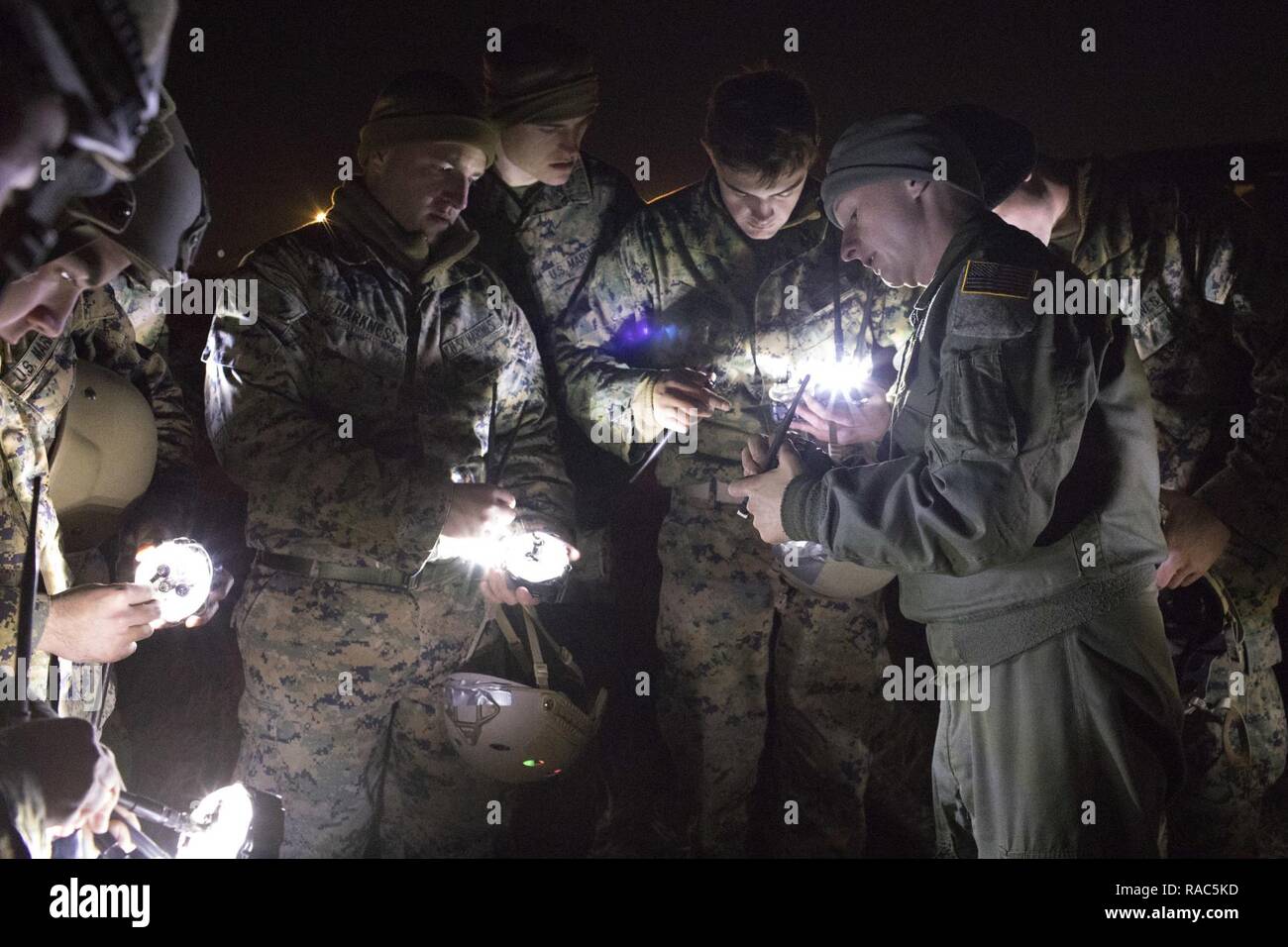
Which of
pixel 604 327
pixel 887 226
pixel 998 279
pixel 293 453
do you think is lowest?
pixel 293 453

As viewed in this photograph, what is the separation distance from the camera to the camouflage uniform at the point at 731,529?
10.2 feet

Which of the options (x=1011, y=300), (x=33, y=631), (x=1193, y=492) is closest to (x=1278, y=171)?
(x=1193, y=492)

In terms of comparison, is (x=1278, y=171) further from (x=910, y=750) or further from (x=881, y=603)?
(x=910, y=750)

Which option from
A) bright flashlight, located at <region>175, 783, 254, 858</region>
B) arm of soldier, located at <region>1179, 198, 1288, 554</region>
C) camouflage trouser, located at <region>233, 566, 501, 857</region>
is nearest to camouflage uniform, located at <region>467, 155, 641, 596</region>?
camouflage trouser, located at <region>233, 566, 501, 857</region>

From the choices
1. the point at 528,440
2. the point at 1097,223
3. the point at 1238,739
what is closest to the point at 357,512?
the point at 528,440

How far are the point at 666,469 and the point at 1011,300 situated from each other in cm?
152

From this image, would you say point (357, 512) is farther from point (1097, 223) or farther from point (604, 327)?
point (1097, 223)

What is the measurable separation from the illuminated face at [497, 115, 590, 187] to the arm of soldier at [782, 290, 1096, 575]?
1622 mm

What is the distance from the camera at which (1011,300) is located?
192 cm

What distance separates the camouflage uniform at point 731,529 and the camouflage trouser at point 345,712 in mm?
762

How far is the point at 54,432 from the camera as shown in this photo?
2.38 meters

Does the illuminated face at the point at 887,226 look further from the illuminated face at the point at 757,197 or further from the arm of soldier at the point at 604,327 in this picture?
the arm of soldier at the point at 604,327

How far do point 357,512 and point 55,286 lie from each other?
0.96 m

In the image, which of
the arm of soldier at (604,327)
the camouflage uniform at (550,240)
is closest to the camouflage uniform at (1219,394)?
the arm of soldier at (604,327)
